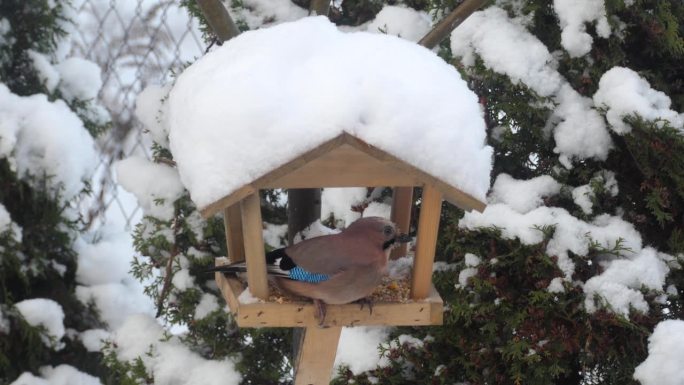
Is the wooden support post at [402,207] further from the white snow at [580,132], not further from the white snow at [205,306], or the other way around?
the white snow at [205,306]

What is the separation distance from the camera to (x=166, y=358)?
2676mm

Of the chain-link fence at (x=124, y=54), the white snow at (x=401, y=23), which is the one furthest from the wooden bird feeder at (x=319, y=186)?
the chain-link fence at (x=124, y=54)

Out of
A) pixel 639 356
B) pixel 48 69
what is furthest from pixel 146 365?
pixel 639 356

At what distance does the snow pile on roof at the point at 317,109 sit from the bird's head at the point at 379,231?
0.23m

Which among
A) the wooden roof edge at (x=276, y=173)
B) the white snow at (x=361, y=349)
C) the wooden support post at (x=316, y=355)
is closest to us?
the wooden roof edge at (x=276, y=173)

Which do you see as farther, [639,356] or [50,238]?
[50,238]

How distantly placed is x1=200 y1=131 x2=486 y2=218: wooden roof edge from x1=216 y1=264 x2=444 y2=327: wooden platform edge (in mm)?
285

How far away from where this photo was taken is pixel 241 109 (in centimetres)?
150

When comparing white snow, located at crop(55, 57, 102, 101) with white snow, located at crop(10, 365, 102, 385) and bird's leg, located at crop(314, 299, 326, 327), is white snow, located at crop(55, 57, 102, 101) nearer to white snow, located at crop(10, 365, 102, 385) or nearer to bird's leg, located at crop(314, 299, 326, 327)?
white snow, located at crop(10, 365, 102, 385)

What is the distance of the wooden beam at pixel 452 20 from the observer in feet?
6.45

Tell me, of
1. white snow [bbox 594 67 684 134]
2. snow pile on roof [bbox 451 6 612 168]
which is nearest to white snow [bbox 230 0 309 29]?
snow pile on roof [bbox 451 6 612 168]

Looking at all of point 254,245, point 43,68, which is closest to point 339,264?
point 254,245

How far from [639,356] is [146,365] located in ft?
5.08

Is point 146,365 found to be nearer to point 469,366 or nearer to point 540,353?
point 469,366
